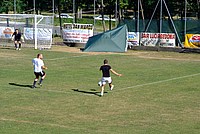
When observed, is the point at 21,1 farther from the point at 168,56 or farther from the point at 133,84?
the point at 133,84

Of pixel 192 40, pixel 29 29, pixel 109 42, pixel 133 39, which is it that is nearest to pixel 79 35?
pixel 29 29

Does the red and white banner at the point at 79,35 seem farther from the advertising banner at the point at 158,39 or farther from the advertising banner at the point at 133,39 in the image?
the advertising banner at the point at 158,39

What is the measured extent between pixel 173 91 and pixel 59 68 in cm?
1042

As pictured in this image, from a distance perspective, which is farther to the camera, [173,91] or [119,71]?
[119,71]

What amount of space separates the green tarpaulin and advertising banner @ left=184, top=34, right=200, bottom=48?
488cm

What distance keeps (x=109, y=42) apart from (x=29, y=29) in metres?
8.03

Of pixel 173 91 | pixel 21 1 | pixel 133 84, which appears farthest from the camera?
pixel 21 1

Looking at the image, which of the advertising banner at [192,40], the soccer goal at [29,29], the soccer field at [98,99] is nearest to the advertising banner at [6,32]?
the soccer goal at [29,29]

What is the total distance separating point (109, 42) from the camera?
1794 inches

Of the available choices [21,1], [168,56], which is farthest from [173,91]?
[21,1]

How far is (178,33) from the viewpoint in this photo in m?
46.9

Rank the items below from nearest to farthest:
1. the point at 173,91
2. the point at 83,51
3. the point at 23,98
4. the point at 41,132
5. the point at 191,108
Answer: the point at 41,132
the point at 191,108
the point at 23,98
the point at 173,91
the point at 83,51

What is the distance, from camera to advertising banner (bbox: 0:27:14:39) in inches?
2018

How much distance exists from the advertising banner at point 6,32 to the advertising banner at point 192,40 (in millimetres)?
15879
